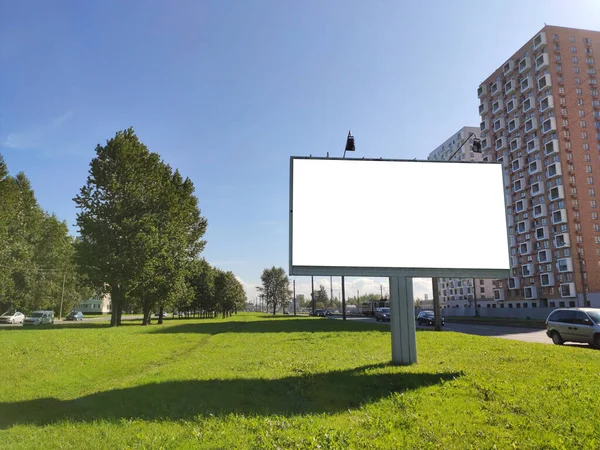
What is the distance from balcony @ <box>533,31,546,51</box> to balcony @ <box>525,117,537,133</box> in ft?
48.3

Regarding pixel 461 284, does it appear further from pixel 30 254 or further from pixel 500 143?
pixel 30 254

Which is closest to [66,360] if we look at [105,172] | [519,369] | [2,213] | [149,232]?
[519,369]

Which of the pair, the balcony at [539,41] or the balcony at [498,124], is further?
the balcony at [498,124]

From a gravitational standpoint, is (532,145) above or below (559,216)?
above

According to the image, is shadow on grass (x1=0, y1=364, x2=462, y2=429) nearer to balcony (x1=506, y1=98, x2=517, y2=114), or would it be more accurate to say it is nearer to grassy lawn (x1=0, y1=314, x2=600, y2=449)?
grassy lawn (x1=0, y1=314, x2=600, y2=449)

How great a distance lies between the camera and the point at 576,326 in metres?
18.7

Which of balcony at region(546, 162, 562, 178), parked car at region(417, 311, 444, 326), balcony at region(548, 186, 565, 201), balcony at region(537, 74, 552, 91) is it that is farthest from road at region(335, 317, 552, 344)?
balcony at region(537, 74, 552, 91)

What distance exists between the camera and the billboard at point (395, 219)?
11609 mm

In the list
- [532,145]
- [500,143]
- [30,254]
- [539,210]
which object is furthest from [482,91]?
[30,254]

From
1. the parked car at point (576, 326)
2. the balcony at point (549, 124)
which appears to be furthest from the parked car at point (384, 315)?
the balcony at point (549, 124)

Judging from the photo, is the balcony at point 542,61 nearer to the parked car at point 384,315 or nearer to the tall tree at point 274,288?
the parked car at point 384,315

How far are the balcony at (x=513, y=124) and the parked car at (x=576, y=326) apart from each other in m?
84.9

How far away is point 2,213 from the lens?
4800cm

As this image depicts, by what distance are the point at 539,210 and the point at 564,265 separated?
13.1m
